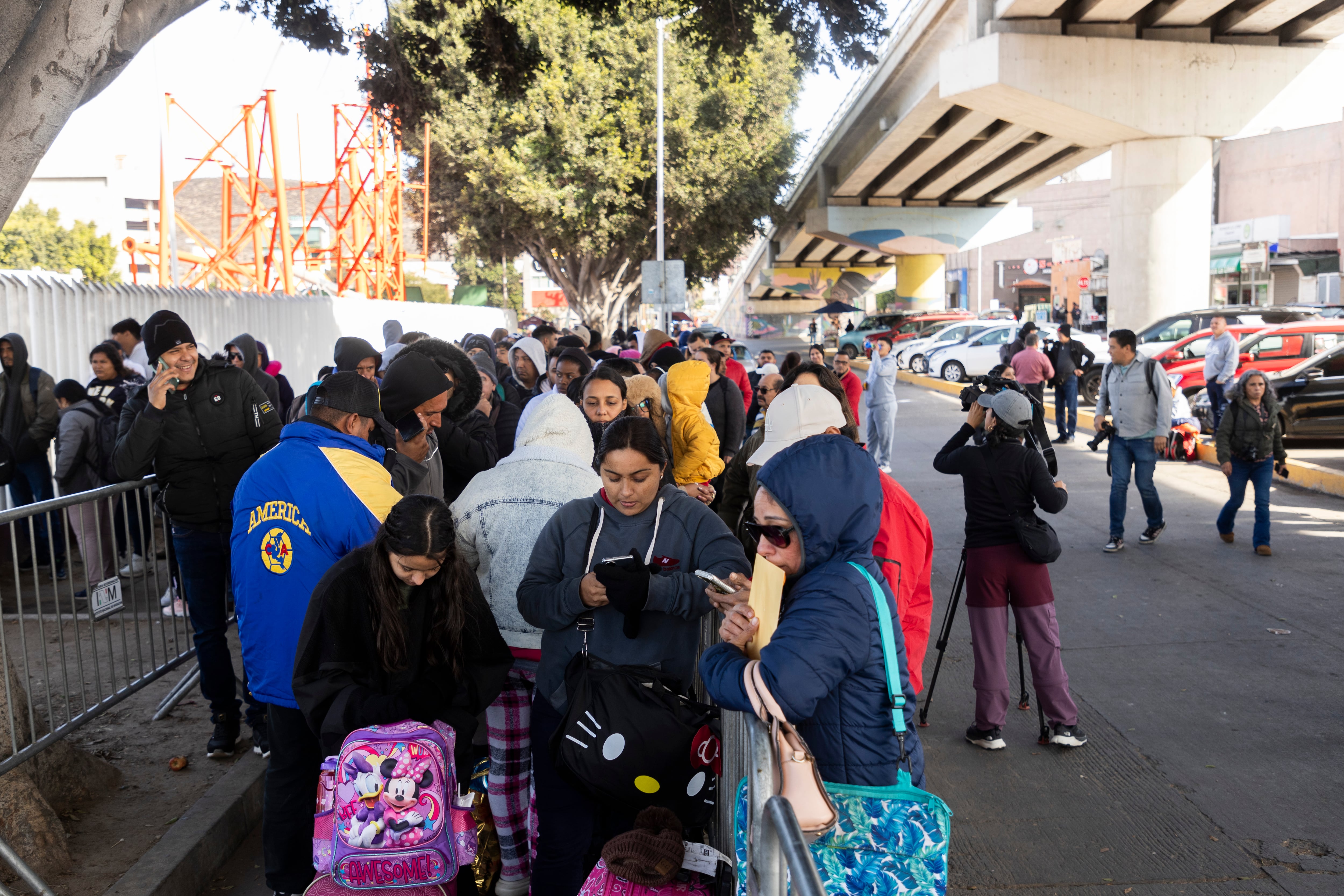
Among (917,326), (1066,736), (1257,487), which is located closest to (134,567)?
(1066,736)

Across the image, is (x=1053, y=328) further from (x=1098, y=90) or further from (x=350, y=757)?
(x=350, y=757)

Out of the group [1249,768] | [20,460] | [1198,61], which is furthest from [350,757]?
[1198,61]

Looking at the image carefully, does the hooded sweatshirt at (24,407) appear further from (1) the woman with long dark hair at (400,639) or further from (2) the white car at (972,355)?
(2) the white car at (972,355)

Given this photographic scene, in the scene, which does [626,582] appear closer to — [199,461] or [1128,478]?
[199,461]

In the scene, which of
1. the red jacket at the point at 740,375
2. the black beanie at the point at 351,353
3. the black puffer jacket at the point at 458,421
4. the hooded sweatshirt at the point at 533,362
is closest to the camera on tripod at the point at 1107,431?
the red jacket at the point at 740,375

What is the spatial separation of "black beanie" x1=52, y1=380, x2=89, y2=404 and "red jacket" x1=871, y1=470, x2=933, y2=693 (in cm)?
705

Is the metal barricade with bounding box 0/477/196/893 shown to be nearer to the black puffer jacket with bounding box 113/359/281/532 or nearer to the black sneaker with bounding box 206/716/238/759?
the black puffer jacket with bounding box 113/359/281/532

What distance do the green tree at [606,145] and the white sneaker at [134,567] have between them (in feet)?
76.4

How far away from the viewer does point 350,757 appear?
10.4 feet

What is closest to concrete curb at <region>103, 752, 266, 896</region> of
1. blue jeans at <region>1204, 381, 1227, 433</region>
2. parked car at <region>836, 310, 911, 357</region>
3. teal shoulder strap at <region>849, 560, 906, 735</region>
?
teal shoulder strap at <region>849, 560, 906, 735</region>

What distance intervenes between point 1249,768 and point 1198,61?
21.6 m

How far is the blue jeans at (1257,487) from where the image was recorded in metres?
9.02

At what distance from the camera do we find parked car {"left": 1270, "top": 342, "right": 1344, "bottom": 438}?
14.9 m

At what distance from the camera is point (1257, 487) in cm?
909
